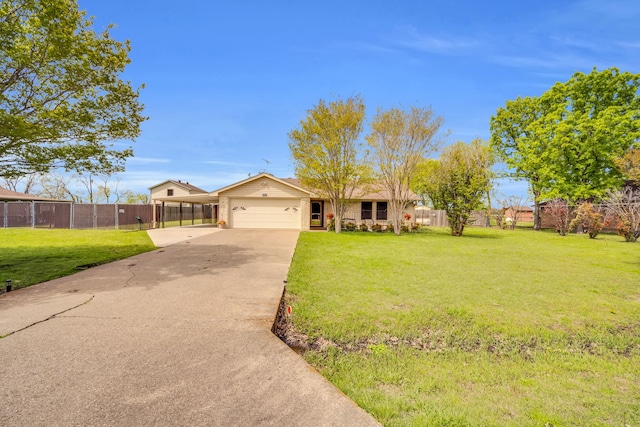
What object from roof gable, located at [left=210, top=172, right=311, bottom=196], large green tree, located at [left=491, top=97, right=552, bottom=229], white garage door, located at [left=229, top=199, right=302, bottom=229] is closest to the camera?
roof gable, located at [left=210, top=172, right=311, bottom=196]

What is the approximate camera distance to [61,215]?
1903cm

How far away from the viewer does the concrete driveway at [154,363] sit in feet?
6.48

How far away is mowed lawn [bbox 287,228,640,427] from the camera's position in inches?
92.7

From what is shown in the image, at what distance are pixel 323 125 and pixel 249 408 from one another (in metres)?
16.3

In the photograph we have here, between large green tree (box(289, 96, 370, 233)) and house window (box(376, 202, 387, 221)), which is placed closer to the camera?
large green tree (box(289, 96, 370, 233))

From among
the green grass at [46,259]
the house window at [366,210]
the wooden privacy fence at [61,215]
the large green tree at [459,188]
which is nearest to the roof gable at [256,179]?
the house window at [366,210]

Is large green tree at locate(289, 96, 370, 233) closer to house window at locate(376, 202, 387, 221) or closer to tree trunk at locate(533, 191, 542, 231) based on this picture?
house window at locate(376, 202, 387, 221)

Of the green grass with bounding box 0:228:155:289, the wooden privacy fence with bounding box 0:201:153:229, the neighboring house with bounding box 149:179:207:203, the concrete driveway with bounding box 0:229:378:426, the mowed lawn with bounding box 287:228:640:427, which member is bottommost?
the mowed lawn with bounding box 287:228:640:427

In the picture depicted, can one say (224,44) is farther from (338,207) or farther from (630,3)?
(630,3)

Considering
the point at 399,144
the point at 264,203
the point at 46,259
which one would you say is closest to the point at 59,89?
the point at 46,259

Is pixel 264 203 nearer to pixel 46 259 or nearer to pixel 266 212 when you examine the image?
pixel 266 212

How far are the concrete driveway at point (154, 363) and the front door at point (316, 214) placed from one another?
1661cm

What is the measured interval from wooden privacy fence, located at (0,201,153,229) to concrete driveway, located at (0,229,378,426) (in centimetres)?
1699

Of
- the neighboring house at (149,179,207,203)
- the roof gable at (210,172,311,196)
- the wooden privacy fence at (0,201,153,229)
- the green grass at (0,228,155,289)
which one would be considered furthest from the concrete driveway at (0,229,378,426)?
the neighboring house at (149,179,207,203)
